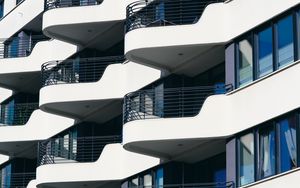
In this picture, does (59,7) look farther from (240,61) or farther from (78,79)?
(240,61)

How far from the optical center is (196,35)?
36.6 m

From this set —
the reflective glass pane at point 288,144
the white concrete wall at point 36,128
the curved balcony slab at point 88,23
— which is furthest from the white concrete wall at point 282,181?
the white concrete wall at point 36,128

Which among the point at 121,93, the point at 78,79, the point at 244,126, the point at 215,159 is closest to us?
the point at 244,126

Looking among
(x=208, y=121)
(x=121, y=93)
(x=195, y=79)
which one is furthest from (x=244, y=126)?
(x=121, y=93)

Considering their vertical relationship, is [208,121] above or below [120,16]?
below

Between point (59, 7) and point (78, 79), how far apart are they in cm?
306

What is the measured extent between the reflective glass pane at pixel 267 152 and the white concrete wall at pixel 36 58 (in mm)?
15620

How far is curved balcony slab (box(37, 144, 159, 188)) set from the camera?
40500 mm

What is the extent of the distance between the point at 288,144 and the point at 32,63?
1893cm

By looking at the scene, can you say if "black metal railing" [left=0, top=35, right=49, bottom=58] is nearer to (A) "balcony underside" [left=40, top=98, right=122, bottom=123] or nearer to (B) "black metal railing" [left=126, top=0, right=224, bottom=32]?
(A) "balcony underside" [left=40, top=98, right=122, bottom=123]

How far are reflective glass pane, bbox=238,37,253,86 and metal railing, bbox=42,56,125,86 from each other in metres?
9.38

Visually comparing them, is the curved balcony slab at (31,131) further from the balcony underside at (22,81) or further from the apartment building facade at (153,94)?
the balcony underside at (22,81)

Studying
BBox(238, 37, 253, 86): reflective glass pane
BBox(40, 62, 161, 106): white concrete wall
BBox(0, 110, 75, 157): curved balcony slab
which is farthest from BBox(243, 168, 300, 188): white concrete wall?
BBox(0, 110, 75, 157): curved balcony slab

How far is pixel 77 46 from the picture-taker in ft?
150
